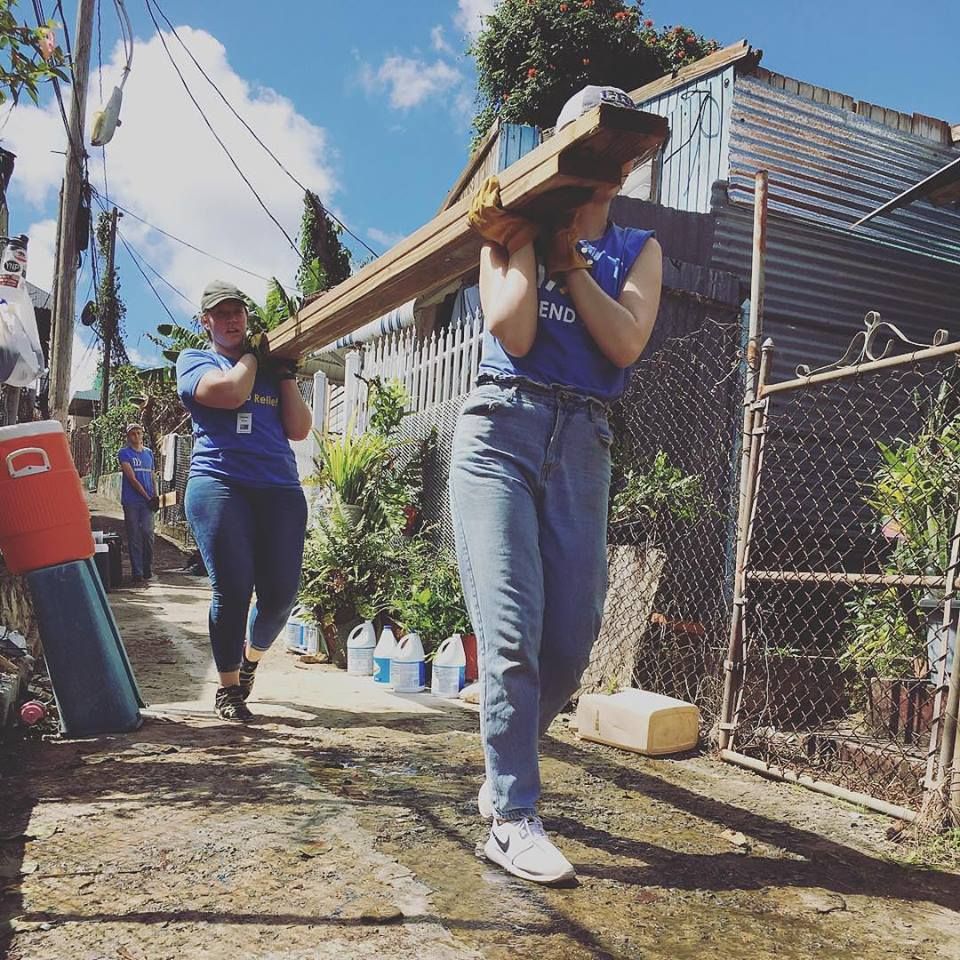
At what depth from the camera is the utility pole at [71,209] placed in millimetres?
10438

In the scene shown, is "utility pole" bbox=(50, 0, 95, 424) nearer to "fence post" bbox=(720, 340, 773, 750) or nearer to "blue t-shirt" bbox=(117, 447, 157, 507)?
"blue t-shirt" bbox=(117, 447, 157, 507)

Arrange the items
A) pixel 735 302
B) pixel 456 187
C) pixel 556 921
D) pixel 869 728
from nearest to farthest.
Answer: pixel 556 921
pixel 869 728
pixel 735 302
pixel 456 187

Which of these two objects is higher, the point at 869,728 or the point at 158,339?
the point at 158,339

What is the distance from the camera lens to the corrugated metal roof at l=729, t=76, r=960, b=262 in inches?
352

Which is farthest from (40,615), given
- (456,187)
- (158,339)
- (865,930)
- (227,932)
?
(158,339)

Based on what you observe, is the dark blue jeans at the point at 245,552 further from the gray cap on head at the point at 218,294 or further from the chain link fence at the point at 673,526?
the chain link fence at the point at 673,526

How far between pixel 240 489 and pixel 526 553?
2.02 m

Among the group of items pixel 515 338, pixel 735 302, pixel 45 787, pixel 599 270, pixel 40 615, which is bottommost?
pixel 45 787

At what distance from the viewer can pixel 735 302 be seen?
7.54 meters

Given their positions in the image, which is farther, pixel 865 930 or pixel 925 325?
pixel 925 325

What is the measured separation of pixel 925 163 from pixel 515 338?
31.9 ft

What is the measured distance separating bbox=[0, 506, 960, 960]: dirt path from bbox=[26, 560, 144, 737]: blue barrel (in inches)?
4.8

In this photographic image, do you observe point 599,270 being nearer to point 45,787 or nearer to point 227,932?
point 227,932

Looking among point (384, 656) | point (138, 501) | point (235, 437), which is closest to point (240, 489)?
point (235, 437)
